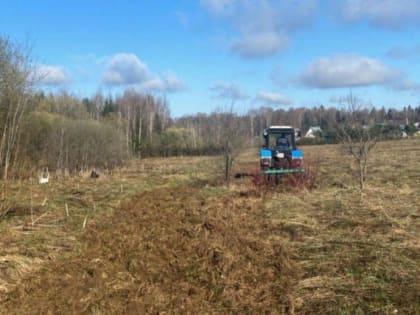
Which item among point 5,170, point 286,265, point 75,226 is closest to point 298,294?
point 286,265

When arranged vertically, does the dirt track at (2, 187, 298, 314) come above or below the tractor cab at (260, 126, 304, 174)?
below

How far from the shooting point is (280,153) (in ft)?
51.6

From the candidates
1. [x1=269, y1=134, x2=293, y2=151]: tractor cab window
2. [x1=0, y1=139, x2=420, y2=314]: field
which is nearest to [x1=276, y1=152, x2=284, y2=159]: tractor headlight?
[x1=269, y1=134, x2=293, y2=151]: tractor cab window

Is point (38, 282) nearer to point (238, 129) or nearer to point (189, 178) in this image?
point (238, 129)

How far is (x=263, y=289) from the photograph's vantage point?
550cm

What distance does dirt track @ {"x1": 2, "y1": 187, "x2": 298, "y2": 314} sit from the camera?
16.6 feet

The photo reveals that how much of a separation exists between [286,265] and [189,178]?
16181 mm

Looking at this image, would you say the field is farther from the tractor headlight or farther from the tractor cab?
the tractor headlight

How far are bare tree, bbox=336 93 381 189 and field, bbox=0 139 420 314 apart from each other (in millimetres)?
2149

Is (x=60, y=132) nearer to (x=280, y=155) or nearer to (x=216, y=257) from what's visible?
(x=280, y=155)

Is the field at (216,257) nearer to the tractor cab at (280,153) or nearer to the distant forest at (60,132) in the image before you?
the tractor cab at (280,153)

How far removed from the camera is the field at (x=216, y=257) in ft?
16.6

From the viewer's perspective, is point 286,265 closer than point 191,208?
Yes

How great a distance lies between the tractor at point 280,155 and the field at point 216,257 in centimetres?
271
